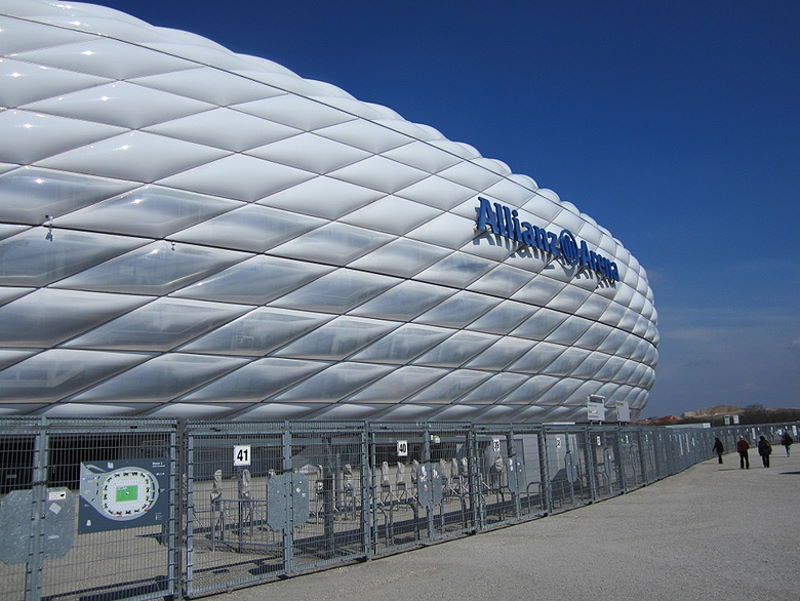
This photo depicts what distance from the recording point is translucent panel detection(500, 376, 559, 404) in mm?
22344

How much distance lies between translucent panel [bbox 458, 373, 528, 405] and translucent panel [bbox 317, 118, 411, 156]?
7.68 m

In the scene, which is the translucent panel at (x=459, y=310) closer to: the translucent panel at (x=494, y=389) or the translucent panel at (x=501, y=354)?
the translucent panel at (x=501, y=354)

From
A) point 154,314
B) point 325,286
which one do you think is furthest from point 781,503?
point 154,314

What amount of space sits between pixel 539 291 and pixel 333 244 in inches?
361

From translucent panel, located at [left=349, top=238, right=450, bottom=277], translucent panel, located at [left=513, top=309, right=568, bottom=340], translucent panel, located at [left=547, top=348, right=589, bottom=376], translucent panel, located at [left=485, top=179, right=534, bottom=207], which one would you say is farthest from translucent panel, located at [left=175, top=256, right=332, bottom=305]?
translucent panel, located at [left=547, top=348, right=589, bottom=376]

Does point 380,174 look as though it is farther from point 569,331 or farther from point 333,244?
point 569,331

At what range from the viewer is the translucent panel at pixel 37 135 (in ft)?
40.3

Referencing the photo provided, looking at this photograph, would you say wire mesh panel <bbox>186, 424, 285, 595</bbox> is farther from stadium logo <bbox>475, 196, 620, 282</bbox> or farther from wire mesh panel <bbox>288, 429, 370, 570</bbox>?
stadium logo <bbox>475, 196, 620, 282</bbox>

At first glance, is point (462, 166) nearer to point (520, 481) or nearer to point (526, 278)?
point (526, 278)

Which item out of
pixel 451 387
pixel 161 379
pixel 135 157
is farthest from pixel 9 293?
pixel 451 387

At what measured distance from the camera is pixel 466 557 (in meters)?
7.85

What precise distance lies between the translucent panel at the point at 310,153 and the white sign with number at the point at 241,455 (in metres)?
9.80

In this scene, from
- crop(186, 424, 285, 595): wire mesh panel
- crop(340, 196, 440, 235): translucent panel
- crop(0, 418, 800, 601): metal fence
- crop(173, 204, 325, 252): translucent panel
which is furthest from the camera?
crop(340, 196, 440, 235): translucent panel

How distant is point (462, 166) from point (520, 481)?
39.8 feet
